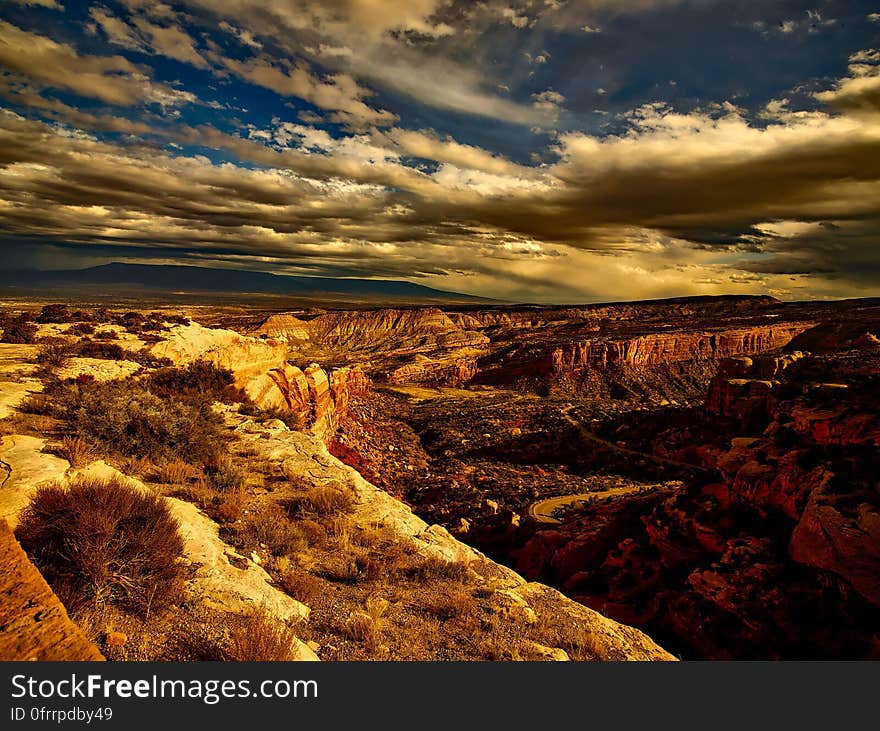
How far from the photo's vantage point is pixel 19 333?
16.5 metres

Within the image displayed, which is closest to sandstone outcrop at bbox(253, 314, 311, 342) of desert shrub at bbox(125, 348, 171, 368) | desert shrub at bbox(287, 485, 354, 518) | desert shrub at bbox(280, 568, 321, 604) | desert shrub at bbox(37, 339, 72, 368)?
desert shrub at bbox(125, 348, 171, 368)

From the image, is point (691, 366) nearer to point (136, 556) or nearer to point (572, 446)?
point (572, 446)

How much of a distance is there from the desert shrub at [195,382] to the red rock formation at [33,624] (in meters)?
10.7

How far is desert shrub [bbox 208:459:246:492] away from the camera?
833 cm

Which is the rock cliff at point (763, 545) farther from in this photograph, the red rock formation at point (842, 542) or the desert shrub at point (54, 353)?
the desert shrub at point (54, 353)

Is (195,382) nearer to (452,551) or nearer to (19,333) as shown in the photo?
(19,333)

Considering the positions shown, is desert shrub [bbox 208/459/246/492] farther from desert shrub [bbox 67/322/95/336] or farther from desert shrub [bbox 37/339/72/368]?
desert shrub [bbox 67/322/95/336]

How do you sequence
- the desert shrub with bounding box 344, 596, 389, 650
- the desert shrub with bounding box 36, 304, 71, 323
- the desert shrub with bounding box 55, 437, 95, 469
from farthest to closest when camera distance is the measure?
the desert shrub with bounding box 36, 304, 71, 323 < the desert shrub with bounding box 55, 437, 95, 469 < the desert shrub with bounding box 344, 596, 389, 650

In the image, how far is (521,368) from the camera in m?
73.0

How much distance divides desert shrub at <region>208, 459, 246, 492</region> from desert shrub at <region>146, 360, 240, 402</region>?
5.57 m

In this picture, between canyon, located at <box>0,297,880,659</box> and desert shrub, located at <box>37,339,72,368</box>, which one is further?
desert shrub, located at <box>37,339,72,368</box>

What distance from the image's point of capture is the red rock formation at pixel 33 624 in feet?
10.1

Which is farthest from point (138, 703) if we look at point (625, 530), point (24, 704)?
point (625, 530)

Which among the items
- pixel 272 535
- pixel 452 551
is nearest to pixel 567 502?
pixel 452 551
